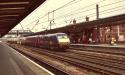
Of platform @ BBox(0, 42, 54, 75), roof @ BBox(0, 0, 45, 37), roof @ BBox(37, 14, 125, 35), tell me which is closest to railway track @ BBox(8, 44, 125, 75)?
platform @ BBox(0, 42, 54, 75)

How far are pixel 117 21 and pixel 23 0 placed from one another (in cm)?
1729

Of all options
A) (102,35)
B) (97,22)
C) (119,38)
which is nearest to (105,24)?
(97,22)

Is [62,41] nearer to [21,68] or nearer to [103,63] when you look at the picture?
[103,63]

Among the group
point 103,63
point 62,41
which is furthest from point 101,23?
point 103,63

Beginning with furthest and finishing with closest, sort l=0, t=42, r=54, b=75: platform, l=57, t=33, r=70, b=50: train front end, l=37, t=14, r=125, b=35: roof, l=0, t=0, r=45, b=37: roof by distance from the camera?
l=57, t=33, r=70, b=50: train front end < l=37, t=14, r=125, b=35: roof < l=0, t=0, r=45, b=37: roof < l=0, t=42, r=54, b=75: platform

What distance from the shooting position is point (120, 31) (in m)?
74.0

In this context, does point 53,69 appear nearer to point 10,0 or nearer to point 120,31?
point 10,0

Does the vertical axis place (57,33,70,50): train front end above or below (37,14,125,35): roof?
below

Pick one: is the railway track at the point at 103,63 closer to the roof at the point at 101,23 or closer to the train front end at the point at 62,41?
the roof at the point at 101,23

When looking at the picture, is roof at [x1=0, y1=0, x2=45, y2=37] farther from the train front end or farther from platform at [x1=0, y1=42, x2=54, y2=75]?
the train front end

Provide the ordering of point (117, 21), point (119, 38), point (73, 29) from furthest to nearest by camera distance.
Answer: point (119, 38) < point (73, 29) < point (117, 21)

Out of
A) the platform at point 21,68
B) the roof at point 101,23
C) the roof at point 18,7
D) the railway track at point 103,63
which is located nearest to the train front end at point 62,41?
the roof at point 101,23

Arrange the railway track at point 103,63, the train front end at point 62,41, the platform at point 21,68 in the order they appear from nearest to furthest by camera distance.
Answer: the platform at point 21,68
the railway track at point 103,63
the train front end at point 62,41

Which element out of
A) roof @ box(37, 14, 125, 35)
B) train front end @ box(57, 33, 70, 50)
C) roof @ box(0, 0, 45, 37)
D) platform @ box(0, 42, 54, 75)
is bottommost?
platform @ box(0, 42, 54, 75)
